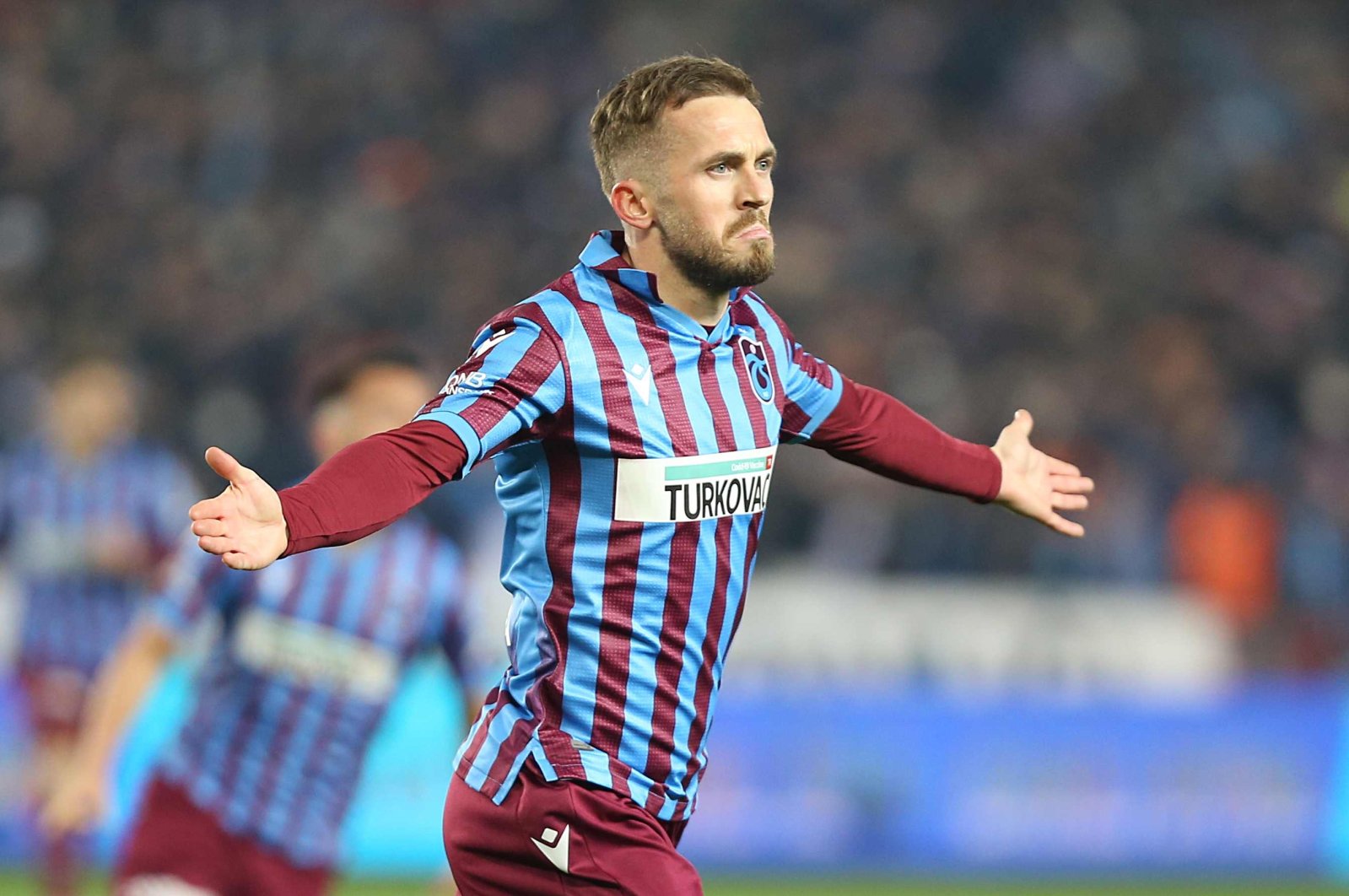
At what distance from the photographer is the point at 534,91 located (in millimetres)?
14852

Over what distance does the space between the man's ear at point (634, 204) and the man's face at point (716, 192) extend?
47 millimetres

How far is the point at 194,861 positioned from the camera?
16.7ft

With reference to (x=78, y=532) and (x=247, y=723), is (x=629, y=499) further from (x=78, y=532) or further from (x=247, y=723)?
(x=78, y=532)

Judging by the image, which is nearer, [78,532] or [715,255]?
[715,255]

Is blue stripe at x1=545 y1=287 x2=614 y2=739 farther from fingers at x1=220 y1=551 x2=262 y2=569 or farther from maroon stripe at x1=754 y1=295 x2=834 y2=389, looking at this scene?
fingers at x1=220 y1=551 x2=262 y2=569

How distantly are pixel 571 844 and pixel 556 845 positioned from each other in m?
0.03

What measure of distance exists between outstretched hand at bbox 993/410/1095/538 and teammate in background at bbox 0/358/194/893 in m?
5.60

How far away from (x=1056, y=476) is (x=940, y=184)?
10.1 metres

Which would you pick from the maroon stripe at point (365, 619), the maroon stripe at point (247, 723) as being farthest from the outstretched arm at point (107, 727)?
the maroon stripe at point (365, 619)

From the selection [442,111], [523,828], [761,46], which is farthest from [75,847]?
[761,46]

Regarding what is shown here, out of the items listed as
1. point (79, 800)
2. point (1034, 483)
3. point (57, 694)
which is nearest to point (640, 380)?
point (1034, 483)

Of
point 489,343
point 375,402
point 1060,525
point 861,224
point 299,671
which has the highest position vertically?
point 861,224

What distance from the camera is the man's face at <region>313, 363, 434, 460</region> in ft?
17.5

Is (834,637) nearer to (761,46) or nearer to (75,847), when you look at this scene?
(75,847)
